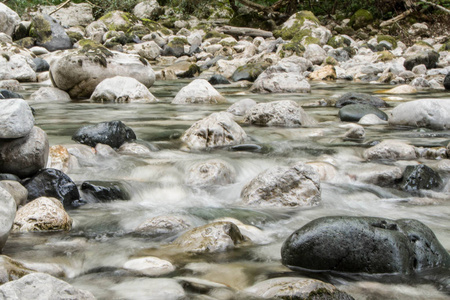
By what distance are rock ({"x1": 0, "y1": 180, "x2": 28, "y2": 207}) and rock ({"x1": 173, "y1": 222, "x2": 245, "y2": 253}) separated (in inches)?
51.8

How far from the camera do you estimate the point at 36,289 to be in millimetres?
1935

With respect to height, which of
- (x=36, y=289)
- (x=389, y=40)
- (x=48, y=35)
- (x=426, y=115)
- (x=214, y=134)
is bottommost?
(x=214, y=134)

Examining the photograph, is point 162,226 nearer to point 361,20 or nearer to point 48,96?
point 48,96

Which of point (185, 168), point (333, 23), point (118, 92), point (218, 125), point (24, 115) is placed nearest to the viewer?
point (24, 115)

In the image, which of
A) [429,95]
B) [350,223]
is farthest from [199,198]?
[429,95]

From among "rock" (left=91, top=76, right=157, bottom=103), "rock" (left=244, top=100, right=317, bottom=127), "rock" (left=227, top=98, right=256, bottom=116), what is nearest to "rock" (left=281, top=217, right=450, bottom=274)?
"rock" (left=244, top=100, right=317, bottom=127)

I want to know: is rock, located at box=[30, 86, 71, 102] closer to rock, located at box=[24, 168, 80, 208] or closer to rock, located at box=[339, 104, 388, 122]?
rock, located at box=[339, 104, 388, 122]

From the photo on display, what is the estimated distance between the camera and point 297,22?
21.4 m

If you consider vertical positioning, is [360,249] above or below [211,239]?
above

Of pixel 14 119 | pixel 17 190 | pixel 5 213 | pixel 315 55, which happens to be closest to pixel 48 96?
pixel 14 119

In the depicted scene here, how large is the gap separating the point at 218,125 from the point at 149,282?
11.5 feet

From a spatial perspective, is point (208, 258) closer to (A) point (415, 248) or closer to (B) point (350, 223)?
(B) point (350, 223)

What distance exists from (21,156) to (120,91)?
5.45 m

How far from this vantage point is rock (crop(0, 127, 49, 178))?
164 inches
